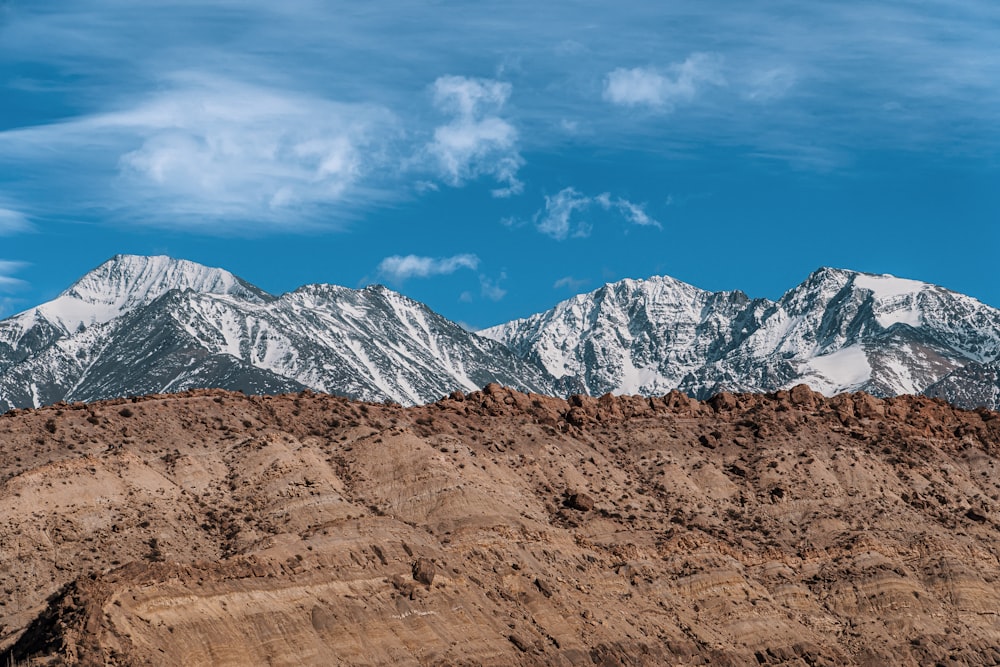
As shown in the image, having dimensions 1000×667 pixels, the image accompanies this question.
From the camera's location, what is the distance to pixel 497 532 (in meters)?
96.6

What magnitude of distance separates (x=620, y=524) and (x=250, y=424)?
25.1 m

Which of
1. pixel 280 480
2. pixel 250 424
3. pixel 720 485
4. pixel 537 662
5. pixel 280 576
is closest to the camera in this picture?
pixel 280 576

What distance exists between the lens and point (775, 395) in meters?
132

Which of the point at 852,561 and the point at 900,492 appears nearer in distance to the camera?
the point at 852,561

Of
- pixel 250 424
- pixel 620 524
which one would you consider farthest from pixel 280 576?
pixel 620 524

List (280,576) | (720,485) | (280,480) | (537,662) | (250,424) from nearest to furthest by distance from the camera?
(280,576), (537,662), (280,480), (250,424), (720,485)

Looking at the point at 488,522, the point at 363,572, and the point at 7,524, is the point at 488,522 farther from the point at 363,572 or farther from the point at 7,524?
the point at 7,524

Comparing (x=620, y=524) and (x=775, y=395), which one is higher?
(x=775, y=395)

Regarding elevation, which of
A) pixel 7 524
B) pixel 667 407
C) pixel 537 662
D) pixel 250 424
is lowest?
pixel 537 662

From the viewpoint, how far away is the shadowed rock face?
8081 centimetres

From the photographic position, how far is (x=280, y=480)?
9650cm

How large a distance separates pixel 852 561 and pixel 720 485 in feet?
36.5

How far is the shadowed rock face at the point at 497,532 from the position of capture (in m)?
80.8

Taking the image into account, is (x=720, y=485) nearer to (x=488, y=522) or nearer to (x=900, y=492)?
(x=900, y=492)
